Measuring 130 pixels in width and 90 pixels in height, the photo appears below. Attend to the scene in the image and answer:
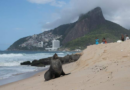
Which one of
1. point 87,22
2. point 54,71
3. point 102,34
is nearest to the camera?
point 54,71

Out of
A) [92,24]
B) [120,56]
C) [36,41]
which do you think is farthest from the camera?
[36,41]

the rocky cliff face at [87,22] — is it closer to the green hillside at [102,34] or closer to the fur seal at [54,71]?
Result: the green hillside at [102,34]

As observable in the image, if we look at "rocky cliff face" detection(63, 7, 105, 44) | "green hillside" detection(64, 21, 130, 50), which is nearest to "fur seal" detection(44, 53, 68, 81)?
"green hillside" detection(64, 21, 130, 50)

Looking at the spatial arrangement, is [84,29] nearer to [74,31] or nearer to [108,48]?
[74,31]

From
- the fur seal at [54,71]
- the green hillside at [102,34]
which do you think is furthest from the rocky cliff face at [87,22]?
the fur seal at [54,71]

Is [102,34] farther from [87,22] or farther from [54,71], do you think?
[54,71]

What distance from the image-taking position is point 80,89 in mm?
4477

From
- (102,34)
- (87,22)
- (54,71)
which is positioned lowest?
(54,71)

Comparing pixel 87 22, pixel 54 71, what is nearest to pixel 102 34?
pixel 87 22

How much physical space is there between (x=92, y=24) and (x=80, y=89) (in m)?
155

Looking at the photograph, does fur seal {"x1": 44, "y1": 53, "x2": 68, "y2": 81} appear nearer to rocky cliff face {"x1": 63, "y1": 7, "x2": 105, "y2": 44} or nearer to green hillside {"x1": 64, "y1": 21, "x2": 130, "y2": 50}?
green hillside {"x1": 64, "y1": 21, "x2": 130, "y2": 50}

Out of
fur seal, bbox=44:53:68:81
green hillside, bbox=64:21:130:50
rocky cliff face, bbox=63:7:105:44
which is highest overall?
rocky cliff face, bbox=63:7:105:44

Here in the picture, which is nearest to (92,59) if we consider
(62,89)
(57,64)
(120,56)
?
(120,56)

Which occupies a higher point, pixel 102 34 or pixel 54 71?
pixel 102 34
